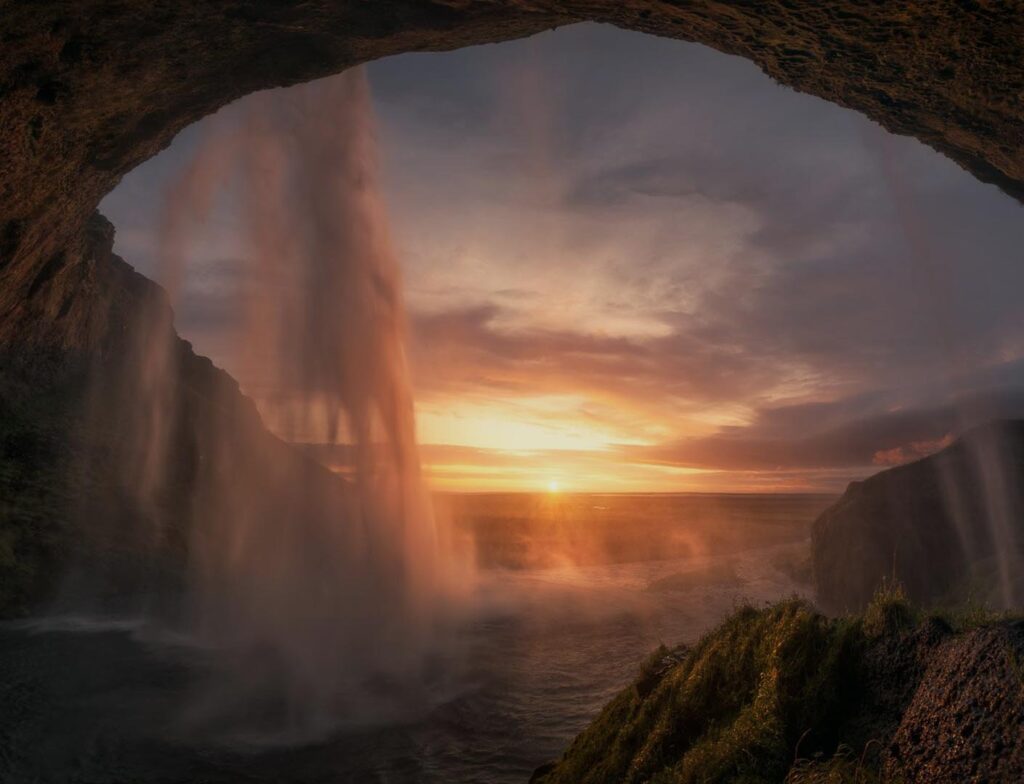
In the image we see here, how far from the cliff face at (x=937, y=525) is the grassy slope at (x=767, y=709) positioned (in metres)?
15.8

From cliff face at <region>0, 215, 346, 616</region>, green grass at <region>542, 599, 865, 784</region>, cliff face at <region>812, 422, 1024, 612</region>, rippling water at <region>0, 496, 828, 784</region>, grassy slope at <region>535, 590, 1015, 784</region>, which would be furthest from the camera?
cliff face at <region>0, 215, 346, 616</region>

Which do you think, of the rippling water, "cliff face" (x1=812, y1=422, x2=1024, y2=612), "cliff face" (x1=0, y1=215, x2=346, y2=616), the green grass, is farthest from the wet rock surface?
"cliff face" (x1=0, y1=215, x2=346, y2=616)

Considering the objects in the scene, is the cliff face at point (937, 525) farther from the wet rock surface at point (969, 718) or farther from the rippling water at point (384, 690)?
the wet rock surface at point (969, 718)

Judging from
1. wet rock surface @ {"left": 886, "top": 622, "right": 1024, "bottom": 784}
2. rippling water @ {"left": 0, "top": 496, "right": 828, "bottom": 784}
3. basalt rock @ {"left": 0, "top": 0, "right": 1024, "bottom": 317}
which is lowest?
rippling water @ {"left": 0, "top": 496, "right": 828, "bottom": 784}

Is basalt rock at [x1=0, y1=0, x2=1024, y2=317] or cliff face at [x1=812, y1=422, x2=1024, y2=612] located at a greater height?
basalt rock at [x1=0, y1=0, x2=1024, y2=317]

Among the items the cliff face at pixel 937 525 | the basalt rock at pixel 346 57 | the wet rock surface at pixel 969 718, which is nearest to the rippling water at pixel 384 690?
the wet rock surface at pixel 969 718

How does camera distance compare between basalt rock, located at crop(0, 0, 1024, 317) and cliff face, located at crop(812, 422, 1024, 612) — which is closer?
basalt rock, located at crop(0, 0, 1024, 317)

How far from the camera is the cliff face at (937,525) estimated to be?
20875mm

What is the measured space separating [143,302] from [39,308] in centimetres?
1461

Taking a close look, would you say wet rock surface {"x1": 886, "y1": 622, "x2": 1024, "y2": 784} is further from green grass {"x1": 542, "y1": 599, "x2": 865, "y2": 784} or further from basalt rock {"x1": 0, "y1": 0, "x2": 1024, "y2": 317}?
basalt rock {"x1": 0, "y1": 0, "x2": 1024, "y2": 317}

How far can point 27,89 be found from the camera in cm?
1348

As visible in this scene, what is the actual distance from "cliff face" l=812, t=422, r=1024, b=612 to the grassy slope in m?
15.8

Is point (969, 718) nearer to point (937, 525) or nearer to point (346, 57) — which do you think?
point (346, 57)

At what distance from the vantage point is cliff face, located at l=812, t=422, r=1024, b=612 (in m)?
20.9
